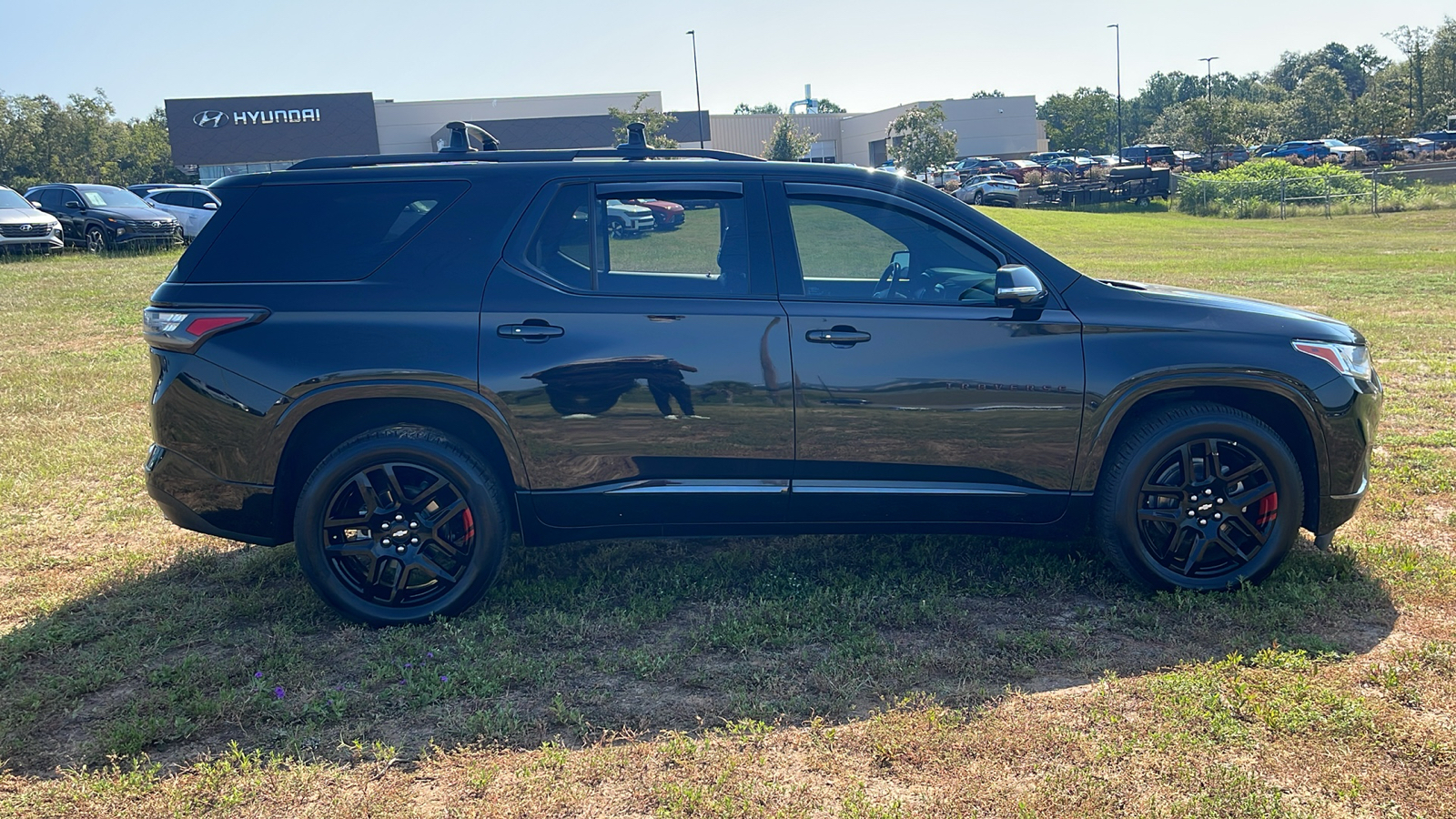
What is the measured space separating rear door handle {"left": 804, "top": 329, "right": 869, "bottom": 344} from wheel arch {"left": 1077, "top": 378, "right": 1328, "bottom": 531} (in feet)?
3.40

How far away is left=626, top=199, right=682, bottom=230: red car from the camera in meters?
4.38

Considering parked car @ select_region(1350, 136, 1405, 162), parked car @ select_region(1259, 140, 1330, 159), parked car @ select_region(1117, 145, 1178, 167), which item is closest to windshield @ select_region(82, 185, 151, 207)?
parked car @ select_region(1117, 145, 1178, 167)

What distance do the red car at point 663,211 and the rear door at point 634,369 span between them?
0.03 m

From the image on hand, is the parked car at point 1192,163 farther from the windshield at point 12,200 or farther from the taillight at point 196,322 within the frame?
the taillight at point 196,322

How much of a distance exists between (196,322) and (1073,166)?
56340 millimetres

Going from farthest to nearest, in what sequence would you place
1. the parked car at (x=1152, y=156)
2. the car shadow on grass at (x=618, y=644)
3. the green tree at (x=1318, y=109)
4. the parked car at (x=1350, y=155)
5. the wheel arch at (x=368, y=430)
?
the green tree at (x=1318, y=109) → the parked car at (x=1152, y=156) → the parked car at (x=1350, y=155) → the wheel arch at (x=368, y=430) → the car shadow on grass at (x=618, y=644)

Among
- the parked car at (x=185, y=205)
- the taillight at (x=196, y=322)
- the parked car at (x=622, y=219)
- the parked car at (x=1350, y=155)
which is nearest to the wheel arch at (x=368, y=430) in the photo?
the taillight at (x=196, y=322)

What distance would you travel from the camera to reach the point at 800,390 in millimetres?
4250

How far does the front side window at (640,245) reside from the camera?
434 centimetres

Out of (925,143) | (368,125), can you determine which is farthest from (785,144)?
(368,125)

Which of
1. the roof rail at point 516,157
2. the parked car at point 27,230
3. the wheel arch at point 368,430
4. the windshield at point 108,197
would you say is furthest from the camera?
the windshield at point 108,197

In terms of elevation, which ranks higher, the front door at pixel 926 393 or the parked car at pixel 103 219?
the parked car at pixel 103 219

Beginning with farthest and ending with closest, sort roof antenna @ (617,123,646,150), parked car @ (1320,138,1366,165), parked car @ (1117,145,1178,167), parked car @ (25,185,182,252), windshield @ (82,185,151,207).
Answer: parked car @ (1117,145,1178,167), parked car @ (1320,138,1366,165), windshield @ (82,185,151,207), parked car @ (25,185,182,252), roof antenna @ (617,123,646,150)

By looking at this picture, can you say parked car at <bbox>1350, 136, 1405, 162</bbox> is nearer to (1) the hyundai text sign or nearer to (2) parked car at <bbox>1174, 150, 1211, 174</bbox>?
(2) parked car at <bbox>1174, 150, 1211, 174</bbox>
